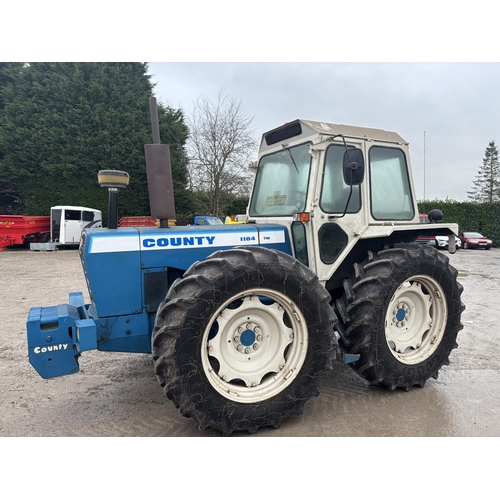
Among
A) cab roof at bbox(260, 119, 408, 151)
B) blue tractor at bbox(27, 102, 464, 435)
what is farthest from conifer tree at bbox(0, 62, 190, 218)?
blue tractor at bbox(27, 102, 464, 435)

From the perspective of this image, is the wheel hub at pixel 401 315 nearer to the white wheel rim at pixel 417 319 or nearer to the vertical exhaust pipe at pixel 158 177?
the white wheel rim at pixel 417 319

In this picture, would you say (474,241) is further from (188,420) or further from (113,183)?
(113,183)

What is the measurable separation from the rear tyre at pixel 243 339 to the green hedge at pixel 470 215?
25.4 m

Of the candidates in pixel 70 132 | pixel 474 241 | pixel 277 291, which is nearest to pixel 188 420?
pixel 277 291

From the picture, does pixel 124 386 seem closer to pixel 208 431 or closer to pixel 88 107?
pixel 208 431

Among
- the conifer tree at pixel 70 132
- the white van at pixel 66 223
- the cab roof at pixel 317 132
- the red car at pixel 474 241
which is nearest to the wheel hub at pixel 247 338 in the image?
the cab roof at pixel 317 132

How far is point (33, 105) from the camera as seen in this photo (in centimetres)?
2220

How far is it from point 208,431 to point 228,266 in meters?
1.30

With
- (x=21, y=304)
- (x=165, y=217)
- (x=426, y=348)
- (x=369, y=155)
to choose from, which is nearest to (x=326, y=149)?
(x=369, y=155)

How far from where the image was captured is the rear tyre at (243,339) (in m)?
2.72

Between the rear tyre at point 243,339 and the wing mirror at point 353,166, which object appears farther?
the wing mirror at point 353,166

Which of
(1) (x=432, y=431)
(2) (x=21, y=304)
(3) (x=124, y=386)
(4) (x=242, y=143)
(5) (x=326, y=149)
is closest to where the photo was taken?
(1) (x=432, y=431)

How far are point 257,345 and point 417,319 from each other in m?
1.85

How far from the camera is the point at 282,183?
415cm
